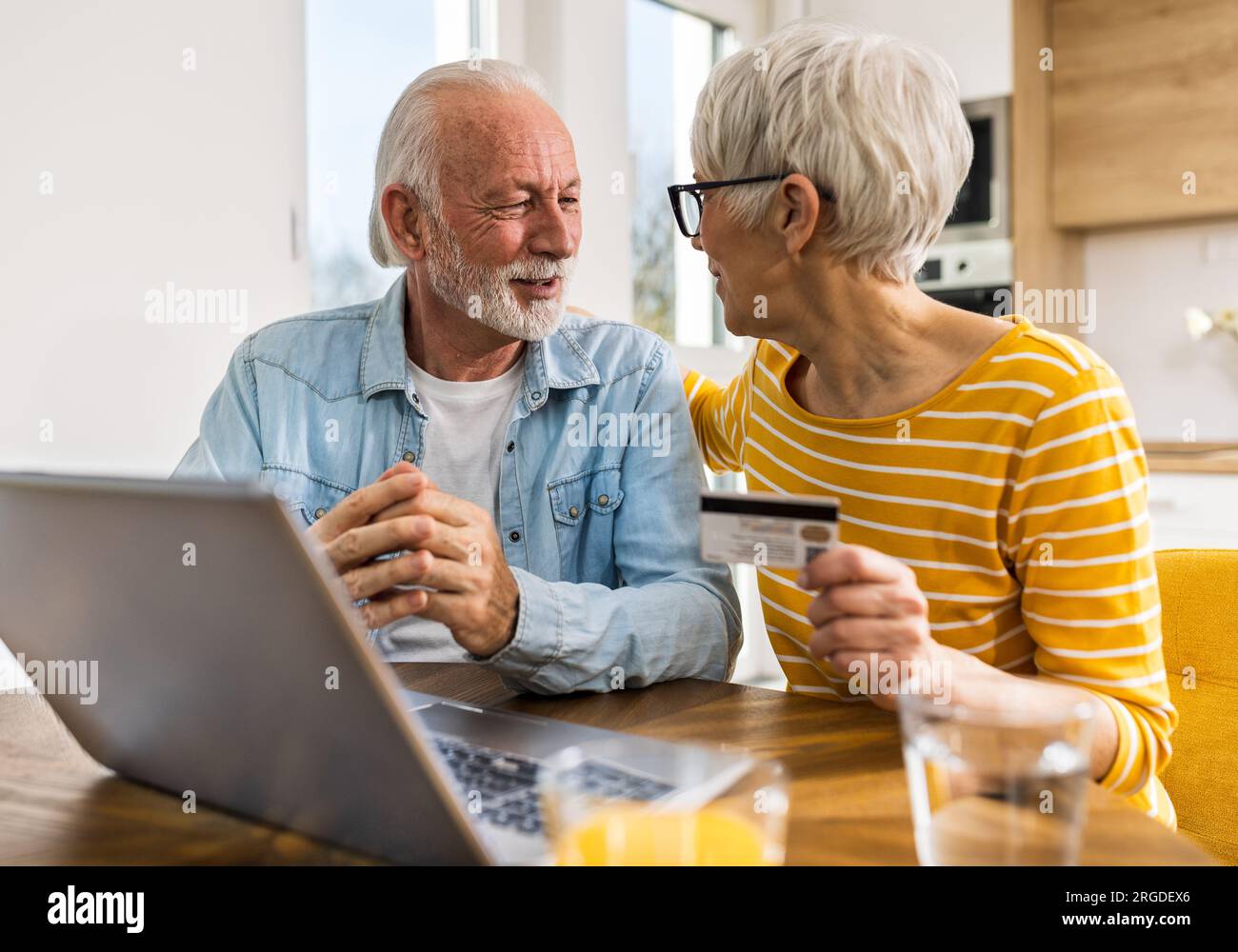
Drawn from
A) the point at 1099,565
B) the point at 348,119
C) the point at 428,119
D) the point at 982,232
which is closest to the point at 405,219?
the point at 428,119

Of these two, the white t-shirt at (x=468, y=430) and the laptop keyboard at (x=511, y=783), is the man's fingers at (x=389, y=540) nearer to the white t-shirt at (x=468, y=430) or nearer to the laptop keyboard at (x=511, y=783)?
the laptop keyboard at (x=511, y=783)

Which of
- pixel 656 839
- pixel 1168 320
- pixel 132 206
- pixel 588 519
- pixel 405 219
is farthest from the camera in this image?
pixel 1168 320

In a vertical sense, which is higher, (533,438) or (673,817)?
(533,438)

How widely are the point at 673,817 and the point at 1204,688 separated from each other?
2.81ft

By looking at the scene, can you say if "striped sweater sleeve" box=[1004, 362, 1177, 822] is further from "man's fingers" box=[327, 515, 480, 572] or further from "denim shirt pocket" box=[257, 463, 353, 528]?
"denim shirt pocket" box=[257, 463, 353, 528]

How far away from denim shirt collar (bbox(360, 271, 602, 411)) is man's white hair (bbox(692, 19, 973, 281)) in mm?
321

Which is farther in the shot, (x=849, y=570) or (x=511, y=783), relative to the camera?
(x=849, y=570)

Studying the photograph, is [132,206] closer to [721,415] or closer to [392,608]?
[721,415]

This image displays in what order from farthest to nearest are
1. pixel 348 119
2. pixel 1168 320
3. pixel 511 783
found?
pixel 1168 320, pixel 348 119, pixel 511 783

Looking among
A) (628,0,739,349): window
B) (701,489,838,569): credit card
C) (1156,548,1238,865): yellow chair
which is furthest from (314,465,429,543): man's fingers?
(628,0,739,349): window

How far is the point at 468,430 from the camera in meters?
1.46

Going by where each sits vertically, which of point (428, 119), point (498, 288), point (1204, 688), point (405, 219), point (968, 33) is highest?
point (968, 33)

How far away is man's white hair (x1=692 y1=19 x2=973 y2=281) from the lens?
115cm
